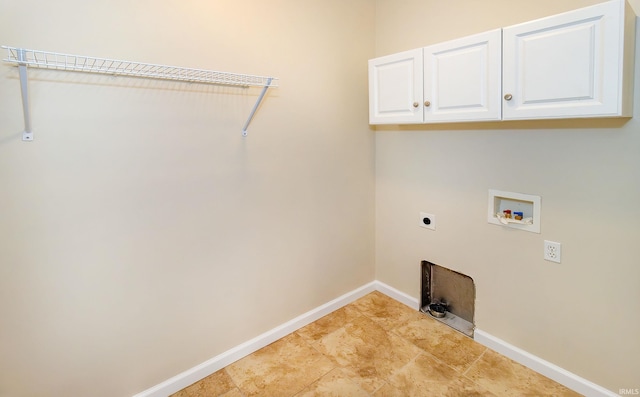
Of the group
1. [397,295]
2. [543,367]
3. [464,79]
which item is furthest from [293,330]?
[464,79]

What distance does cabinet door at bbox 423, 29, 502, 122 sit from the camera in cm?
173

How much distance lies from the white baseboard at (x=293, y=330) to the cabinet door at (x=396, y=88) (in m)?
1.46

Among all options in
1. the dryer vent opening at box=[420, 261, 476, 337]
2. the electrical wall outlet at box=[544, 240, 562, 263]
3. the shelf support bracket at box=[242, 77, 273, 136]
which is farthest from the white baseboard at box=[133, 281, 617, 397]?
the shelf support bracket at box=[242, 77, 273, 136]

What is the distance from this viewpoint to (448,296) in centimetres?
258

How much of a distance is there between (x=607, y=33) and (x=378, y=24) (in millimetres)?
1622

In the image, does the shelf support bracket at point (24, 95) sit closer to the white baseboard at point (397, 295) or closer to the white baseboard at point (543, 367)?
the white baseboard at point (397, 295)

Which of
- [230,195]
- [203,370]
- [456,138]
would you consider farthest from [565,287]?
[203,370]

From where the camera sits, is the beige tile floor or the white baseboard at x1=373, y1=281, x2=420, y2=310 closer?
the beige tile floor

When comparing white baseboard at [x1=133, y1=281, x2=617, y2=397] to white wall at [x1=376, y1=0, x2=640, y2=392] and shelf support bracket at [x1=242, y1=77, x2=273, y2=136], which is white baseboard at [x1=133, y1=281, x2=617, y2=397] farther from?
shelf support bracket at [x1=242, y1=77, x2=273, y2=136]

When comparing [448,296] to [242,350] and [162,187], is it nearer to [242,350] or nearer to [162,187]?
[242,350]

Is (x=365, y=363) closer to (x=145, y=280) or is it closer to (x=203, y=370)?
(x=203, y=370)

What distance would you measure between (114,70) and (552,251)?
246cm

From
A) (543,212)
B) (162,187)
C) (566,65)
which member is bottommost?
(543,212)

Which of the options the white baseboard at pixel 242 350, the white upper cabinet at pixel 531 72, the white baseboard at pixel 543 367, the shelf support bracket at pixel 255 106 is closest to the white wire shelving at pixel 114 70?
the shelf support bracket at pixel 255 106
